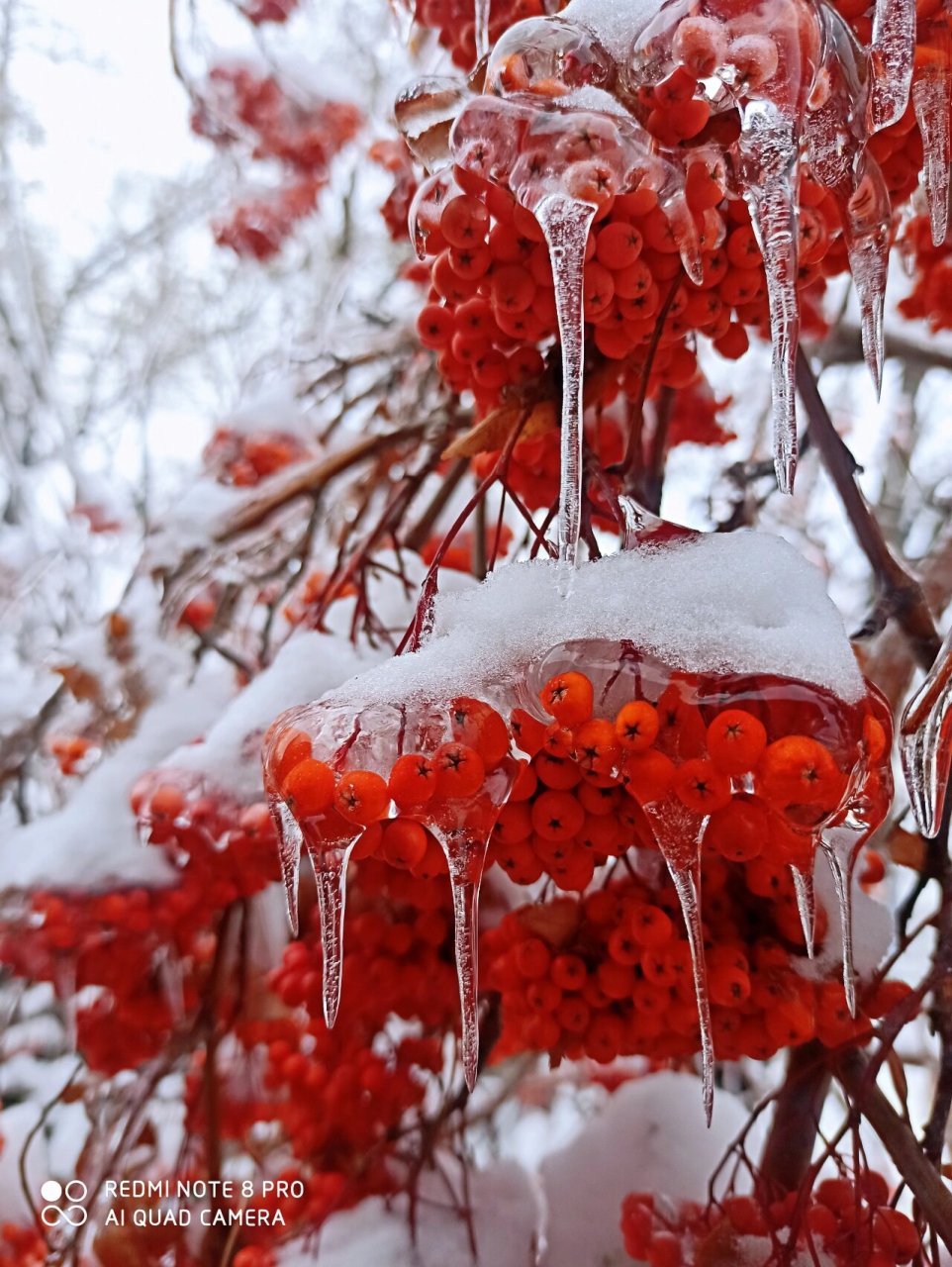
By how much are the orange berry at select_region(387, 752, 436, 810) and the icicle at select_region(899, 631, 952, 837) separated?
0.78 ft

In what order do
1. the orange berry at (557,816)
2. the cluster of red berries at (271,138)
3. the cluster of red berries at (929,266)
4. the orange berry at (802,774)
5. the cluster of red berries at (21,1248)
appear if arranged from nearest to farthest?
the orange berry at (802,774)
the orange berry at (557,816)
the cluster of red berries at (929,266)
the cluster of red berries at (21,1248)
the cluster of red berries at (271,138)

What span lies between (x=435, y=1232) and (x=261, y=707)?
1.69ft

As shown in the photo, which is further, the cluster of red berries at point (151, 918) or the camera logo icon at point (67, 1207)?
the camera logo icon at point (67, 1207)

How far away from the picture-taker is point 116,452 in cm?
341

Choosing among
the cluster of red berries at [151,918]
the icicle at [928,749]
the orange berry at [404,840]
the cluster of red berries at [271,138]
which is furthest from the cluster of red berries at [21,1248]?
the cluster of red berries at [271,138]

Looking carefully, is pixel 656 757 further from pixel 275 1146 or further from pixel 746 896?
pixel 275 1146

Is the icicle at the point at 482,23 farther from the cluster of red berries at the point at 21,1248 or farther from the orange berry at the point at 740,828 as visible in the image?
the cluster of red berries at the point at 21,1248

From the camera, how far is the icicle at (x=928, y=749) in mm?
428

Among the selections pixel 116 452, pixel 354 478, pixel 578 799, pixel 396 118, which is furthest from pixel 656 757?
pixel 116 452

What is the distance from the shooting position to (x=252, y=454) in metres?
1.36

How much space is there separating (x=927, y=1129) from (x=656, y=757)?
0.42m

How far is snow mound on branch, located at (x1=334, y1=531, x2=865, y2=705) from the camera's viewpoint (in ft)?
1.36

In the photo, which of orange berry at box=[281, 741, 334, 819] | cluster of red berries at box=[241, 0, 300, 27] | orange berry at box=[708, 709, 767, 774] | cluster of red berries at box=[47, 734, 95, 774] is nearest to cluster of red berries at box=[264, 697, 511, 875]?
orange berry at box=[281, 741, 334, 819]

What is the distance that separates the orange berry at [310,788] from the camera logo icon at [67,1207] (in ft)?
2.69
